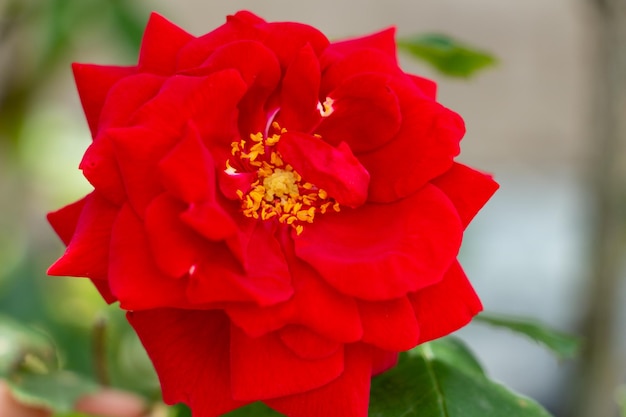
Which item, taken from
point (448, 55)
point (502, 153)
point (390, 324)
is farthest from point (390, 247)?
point (502, 153)

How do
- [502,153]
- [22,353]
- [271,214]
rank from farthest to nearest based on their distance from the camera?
[502,153]
[22,353]
[271,214]

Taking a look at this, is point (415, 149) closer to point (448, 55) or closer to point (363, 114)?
point (363, 114)

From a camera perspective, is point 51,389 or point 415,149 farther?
point 51,389

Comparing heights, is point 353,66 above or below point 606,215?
above

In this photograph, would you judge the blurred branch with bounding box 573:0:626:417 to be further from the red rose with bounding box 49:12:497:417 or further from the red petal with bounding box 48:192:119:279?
the red petal with bounding box 48:192:119:279

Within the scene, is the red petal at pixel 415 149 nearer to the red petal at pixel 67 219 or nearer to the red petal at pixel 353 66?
the red petal at pixel 353 66

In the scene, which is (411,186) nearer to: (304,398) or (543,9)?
(304,398)

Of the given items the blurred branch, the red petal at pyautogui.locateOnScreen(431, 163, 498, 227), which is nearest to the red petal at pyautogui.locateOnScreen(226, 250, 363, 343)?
the red petal at pyautogui.locateOnScreen(431, 163, 498, 227)

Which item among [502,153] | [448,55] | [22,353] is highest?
[448,55]
